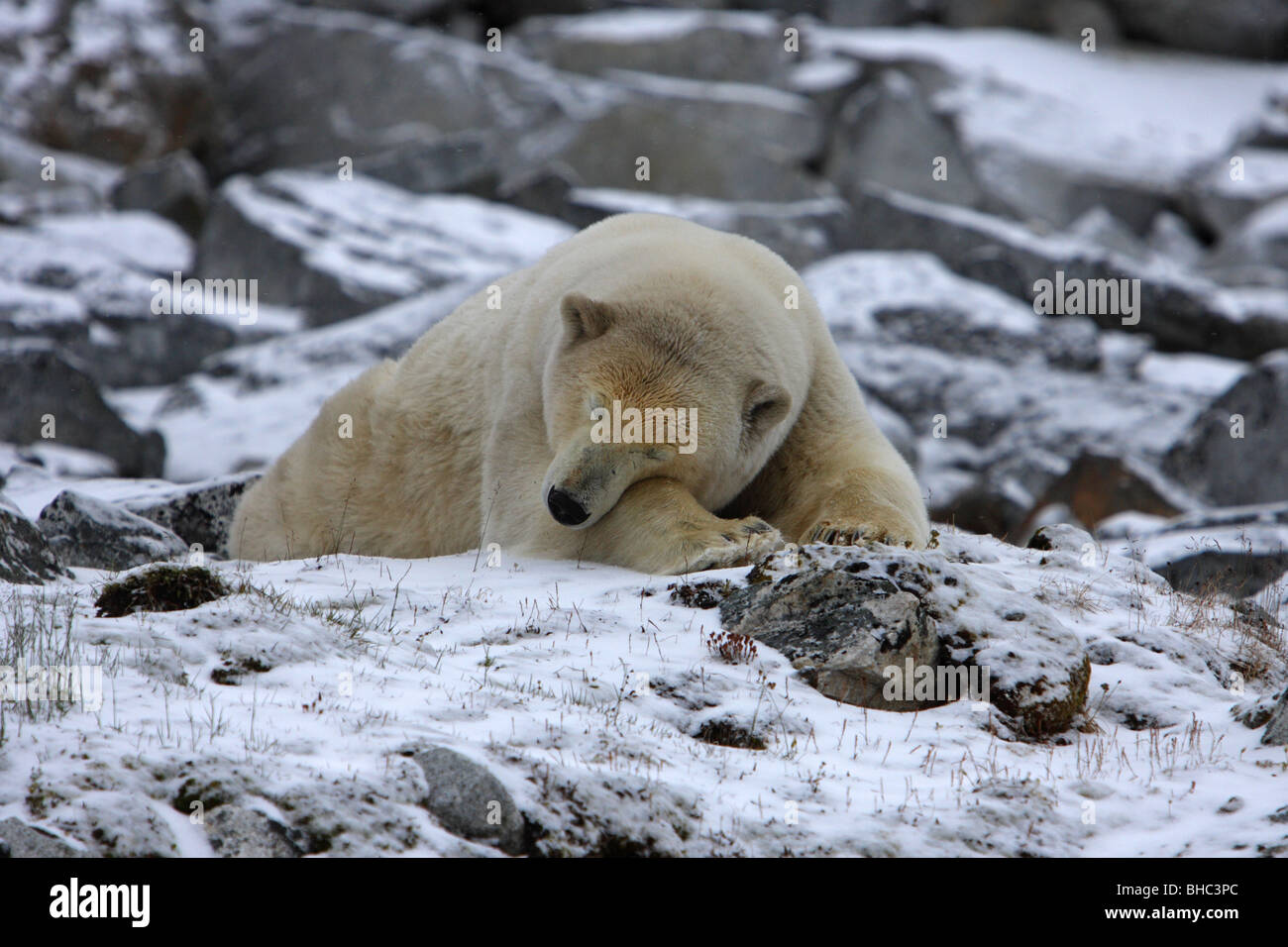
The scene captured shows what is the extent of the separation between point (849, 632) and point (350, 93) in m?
36.0

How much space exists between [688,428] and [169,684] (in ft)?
10.3

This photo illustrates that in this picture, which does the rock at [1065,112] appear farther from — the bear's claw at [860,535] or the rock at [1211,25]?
the bear's claw at [860,535]

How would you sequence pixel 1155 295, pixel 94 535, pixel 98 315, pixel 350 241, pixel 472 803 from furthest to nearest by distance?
pixel 1155 295 < pixel 350 241 < pixel 98 315 < pixel 94 535 < pixel 472 803

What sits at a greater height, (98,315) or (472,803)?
(98,315)

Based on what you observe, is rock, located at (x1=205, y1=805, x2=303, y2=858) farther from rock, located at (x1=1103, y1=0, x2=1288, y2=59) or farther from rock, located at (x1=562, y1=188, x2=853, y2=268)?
rock, located at (x1=1103, y1=0, x2=1288, y2=59)

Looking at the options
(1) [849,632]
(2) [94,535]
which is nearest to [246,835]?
(1) [849,632]

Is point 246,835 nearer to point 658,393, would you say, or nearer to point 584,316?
point 658,393

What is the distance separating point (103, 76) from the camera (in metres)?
33.1

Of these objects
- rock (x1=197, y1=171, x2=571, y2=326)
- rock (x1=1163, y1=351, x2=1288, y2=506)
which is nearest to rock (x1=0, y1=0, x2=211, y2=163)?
rock (x1=197, y1=171, x2=571, y2=326)

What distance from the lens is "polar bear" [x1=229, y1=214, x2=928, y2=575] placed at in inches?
275

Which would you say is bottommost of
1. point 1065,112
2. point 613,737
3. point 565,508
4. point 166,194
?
point 613,737

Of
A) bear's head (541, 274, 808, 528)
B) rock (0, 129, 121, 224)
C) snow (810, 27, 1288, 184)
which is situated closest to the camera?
bear's head (541, 274, 808, 528)

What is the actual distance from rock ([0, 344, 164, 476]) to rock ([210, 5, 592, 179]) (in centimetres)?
2006
